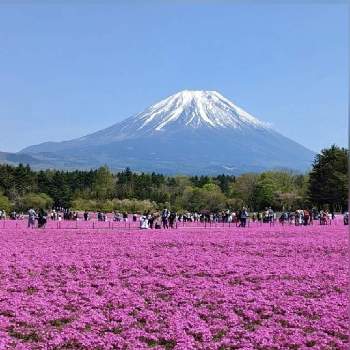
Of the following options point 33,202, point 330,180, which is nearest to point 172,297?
point 330,180

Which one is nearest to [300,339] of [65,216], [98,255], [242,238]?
[98,255]

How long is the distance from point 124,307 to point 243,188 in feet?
337

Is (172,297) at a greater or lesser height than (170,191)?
lesser

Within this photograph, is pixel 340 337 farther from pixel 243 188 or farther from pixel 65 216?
pixel 243 188

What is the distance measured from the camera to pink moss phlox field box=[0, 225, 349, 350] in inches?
450

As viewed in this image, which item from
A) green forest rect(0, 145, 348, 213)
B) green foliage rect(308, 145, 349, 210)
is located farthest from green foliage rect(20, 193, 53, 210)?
green foliage rect(308, 145, 349, 210)

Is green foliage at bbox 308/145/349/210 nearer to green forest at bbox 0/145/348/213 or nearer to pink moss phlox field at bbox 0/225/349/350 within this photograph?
green forest at bbox 0/145/348/213

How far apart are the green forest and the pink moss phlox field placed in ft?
213

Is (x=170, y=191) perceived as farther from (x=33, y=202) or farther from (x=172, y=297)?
(x=172, y=297)

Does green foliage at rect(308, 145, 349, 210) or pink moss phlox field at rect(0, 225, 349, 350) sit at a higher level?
green foliage at rect(308, 145, 349, 210)

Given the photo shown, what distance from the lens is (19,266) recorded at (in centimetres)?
1995

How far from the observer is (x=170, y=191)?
132 m

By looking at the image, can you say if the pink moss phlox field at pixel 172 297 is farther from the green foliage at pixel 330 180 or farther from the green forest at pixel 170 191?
the green forest at pixel 170 191

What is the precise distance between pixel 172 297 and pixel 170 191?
116232mm
